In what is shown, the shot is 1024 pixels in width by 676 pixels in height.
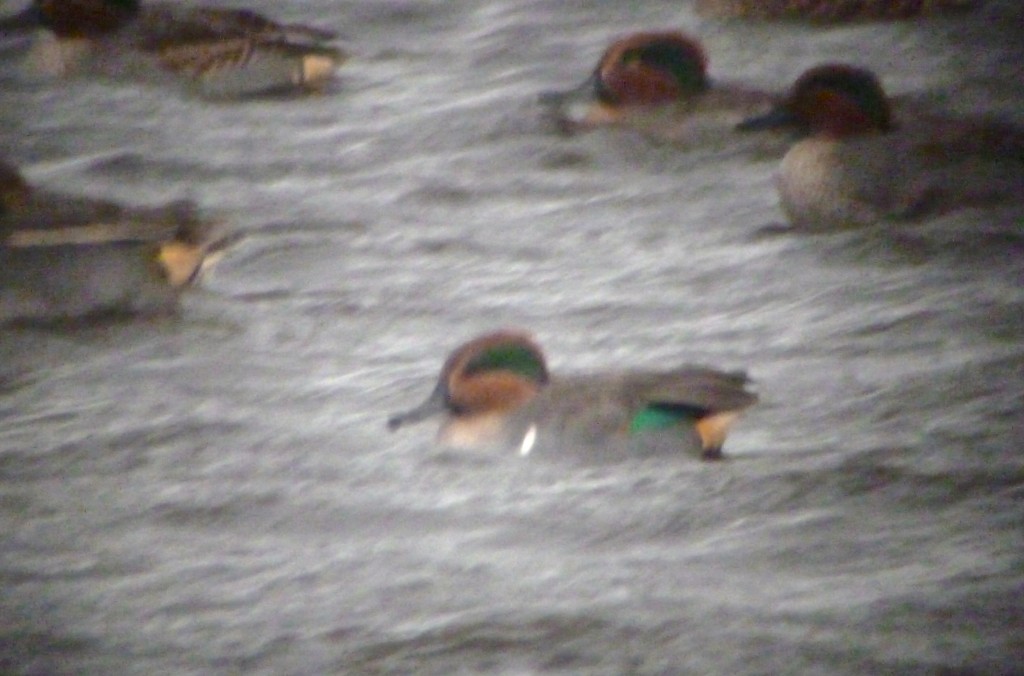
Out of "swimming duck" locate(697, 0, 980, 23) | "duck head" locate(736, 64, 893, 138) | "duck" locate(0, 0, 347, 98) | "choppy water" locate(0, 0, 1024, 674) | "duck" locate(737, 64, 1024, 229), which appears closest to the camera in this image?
"choppy water" locate(0, 0, 1024, 674)

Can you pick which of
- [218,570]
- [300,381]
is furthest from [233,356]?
[218,570]

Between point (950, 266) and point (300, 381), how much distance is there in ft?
6.54

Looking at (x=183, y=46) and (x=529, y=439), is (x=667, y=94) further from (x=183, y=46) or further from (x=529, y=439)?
(x=529, y=439)

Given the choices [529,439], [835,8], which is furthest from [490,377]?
[835,8]

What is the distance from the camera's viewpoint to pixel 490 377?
469 centimetres

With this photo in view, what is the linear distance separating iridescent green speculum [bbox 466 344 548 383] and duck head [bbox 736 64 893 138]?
2.08m

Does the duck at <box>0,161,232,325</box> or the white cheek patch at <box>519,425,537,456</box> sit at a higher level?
the duck at <box>0,161,232,325</box>

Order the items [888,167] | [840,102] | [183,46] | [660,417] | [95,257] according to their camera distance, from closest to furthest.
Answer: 1. [660,417]
2. [95,257]
3. [888,167]
4. [840,102]
5. [183,46]

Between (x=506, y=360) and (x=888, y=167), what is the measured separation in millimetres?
2033

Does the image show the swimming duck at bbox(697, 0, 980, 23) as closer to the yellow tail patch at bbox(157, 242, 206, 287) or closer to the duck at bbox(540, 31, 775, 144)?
the duck at bbox(540, 31, 775, 144)

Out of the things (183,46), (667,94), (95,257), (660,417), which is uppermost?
(183,46)

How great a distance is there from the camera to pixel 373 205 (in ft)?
22.7

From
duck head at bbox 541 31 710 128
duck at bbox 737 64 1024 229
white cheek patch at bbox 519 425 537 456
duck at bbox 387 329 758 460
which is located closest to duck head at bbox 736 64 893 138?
duck at bbox 737 64 1024 229

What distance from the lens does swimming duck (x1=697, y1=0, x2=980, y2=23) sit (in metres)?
8.34
